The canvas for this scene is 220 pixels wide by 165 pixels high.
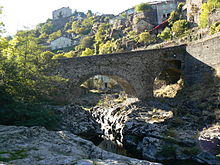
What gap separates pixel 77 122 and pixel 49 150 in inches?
321

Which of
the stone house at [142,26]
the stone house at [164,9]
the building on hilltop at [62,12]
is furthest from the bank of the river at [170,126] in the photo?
the building on hilltop at [62,12]

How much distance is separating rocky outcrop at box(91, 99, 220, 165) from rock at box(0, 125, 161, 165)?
4.11 meters

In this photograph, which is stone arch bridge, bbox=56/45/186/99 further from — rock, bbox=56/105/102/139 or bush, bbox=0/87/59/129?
bush, bbox=0/87/59/129

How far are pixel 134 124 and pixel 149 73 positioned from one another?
Result: 763 cm

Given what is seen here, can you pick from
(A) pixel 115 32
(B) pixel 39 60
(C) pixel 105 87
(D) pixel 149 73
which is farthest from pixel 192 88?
(A) pixel 115 32

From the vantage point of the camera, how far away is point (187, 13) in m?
37.2

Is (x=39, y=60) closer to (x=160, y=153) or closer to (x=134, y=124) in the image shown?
(x=134, y=124)

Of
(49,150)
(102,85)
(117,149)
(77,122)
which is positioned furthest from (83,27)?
(49,150)

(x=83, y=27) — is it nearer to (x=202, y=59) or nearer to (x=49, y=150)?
(x=202, y=59)

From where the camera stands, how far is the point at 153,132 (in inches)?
492

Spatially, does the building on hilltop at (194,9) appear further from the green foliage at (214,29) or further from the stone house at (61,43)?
the stone house at (61,43)

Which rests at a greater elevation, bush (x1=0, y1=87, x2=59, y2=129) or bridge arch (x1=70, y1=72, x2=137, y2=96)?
bridge arch (x1=70, y1=72, x2=137, y2=96)

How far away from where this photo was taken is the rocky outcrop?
10422 mm

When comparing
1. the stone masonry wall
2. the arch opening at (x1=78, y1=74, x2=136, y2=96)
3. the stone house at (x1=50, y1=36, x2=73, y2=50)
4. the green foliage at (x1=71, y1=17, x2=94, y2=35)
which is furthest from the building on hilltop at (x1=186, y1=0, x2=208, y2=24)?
the green foliage at (x1=71, y1=17, x2=94, y2=35)
